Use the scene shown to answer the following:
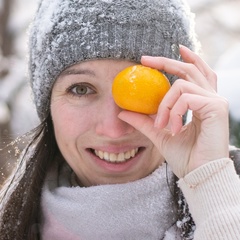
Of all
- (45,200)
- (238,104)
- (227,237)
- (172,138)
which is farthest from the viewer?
(238,104)

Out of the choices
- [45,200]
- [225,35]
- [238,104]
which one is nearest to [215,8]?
[225,35]

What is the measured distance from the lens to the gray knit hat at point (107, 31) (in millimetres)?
2227

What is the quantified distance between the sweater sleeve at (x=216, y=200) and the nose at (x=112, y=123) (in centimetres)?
36

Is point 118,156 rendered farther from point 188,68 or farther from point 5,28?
point 5,28

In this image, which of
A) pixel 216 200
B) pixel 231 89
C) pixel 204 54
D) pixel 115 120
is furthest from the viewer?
pixel 204 54

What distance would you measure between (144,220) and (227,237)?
51cm

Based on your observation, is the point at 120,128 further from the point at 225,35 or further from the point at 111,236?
the point at 225,35

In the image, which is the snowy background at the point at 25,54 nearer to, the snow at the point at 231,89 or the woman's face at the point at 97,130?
the snow at the point at 231,89

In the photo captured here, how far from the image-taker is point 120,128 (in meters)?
2.19

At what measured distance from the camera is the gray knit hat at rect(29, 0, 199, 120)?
2227mm

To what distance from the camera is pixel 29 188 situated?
103 inches

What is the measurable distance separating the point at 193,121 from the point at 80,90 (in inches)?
20.4

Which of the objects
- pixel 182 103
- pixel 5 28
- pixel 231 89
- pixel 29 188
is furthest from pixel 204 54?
pixel 182 103

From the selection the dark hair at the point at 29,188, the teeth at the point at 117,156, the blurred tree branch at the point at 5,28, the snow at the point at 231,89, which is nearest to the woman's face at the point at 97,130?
the teeth at the point at 117,156
